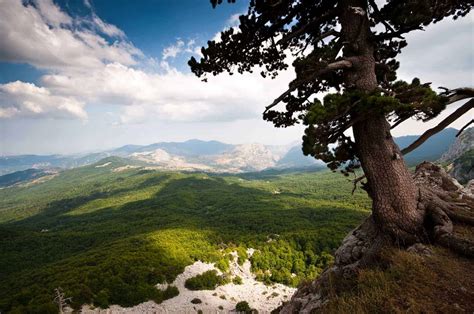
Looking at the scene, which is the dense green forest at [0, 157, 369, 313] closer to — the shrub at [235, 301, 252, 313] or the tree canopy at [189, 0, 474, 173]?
the shrub at [235, 301, 252, 313]

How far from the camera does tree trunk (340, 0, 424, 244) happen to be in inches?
337

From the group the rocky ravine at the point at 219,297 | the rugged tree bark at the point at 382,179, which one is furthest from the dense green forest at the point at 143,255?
the rugged tree bark at the point at 382,179

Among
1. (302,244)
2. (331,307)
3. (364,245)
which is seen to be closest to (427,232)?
(364,245)

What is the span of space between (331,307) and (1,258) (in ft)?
401

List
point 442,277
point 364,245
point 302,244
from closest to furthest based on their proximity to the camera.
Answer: point 442,277 < point 364,245 < point 302,244

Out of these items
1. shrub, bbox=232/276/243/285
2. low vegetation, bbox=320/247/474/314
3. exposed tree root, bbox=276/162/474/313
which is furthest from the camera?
shrub, bbox=232/276/243/285

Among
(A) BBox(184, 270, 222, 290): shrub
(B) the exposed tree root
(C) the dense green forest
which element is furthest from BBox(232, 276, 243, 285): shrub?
(B) the exposed tree root

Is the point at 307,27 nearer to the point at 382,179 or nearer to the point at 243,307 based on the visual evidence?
the point at 382,179

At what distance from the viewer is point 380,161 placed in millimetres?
8602

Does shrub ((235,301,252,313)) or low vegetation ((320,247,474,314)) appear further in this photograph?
shrub ((235,301,252,313))

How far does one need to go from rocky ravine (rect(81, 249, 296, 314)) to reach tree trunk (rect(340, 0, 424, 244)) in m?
33.4

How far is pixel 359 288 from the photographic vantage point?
7.09 m

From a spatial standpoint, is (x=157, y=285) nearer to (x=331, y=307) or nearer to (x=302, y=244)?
(x=302, y=244)

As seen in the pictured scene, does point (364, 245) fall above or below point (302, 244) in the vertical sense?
above
